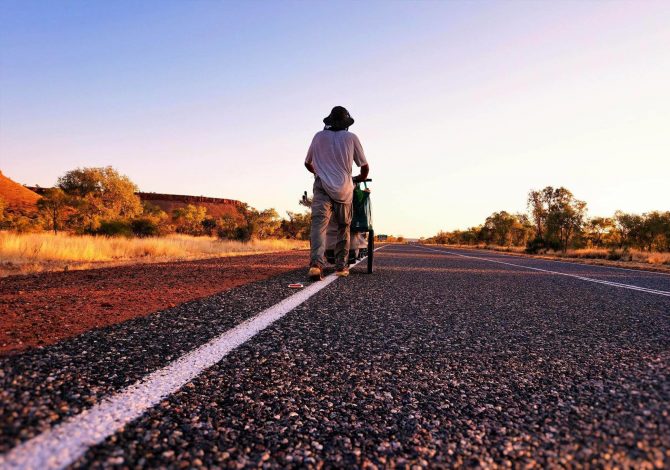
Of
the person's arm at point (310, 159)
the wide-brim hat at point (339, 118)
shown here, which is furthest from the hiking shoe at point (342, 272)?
the wide-brim hat at point (339, 118)

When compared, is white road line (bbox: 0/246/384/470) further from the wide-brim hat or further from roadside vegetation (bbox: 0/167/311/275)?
roadside vegetation (bbox: 0/167/311/275)

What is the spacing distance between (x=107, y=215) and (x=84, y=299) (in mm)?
36142

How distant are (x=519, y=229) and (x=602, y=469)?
84.0 m

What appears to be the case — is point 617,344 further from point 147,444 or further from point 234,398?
point 147,444

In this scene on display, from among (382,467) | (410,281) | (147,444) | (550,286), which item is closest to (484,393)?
(382,467)

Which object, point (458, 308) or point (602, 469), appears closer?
point (602, 469)

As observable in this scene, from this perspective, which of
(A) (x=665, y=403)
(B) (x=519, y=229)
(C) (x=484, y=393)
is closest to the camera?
(A) (x=665, y=403)

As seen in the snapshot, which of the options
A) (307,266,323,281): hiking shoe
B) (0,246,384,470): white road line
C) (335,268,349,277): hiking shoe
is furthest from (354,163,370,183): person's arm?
(0,246,384,470): white road line

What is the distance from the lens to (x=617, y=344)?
2.78m

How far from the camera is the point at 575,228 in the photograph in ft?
144

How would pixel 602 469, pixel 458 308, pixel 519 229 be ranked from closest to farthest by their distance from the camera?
pixel 602 469, pixel 458 308, pixel 519 229

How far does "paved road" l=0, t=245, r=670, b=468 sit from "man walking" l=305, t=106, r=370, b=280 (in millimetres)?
2618

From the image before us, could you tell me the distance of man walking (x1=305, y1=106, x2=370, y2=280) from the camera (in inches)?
237

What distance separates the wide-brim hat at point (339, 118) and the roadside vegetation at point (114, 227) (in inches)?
289
